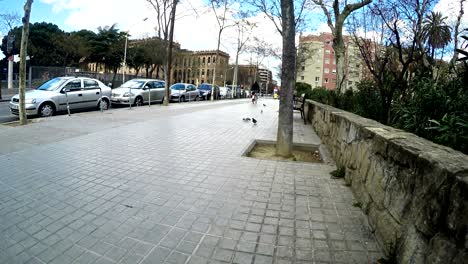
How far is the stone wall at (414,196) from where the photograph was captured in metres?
1.71

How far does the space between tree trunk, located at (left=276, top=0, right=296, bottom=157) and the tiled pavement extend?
704mm

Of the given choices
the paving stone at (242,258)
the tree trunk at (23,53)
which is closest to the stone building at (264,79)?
the tree trunk at (23,53)

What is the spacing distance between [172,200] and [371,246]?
2.28 metres

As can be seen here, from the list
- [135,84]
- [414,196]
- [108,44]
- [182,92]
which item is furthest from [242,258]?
[108,44]

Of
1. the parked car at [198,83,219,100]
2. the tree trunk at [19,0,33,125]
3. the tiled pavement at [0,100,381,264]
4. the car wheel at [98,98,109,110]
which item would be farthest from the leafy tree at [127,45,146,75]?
the tiled pavement at [0,100,381,264]

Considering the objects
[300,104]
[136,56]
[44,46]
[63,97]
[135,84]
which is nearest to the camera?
[63,97]

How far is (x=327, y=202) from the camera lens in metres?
3.80

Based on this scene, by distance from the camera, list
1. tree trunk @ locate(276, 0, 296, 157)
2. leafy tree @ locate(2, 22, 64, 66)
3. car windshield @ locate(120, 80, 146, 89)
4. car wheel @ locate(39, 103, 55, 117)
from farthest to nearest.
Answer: leafy tree @ locate(2, 22, 64, 66), car windshield @ locate(120, 80, 146, 89), car wheel @ locate(39, 103, 55, 117), tree trunk @ locate(276, 0, 296, 157)

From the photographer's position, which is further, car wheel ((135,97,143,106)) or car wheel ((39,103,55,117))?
car wheel ((135,97,143,106))

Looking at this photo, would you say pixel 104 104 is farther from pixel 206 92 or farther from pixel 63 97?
pixel 206 92

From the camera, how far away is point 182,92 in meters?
24.1

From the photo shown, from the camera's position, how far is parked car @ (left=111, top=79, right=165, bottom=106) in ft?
53.4

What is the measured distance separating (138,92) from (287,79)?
12830 mm

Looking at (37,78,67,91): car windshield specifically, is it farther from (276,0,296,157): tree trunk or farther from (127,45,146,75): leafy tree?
(127,45,146,75): leafy tree
